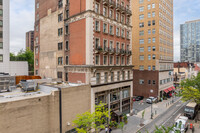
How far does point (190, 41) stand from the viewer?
173 m

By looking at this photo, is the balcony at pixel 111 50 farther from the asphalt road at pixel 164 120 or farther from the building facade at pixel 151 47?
the building facade at pixel 151 47

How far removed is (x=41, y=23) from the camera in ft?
129

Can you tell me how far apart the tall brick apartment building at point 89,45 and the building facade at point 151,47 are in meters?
19.0

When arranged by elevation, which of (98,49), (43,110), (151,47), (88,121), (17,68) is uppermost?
(151,47)

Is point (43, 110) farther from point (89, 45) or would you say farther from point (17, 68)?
point (17, 68)

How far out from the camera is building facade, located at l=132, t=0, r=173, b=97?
53.1 m

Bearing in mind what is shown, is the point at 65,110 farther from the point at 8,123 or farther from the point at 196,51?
the point at 196,51

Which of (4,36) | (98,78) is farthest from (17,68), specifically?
(98,78)

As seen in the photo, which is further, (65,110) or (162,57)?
(162,57)

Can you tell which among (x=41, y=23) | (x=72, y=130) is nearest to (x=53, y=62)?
(x=41, y=23)

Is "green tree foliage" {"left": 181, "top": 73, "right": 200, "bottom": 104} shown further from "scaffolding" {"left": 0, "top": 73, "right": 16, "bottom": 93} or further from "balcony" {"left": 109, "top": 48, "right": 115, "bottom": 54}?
"scaffolding" {"left": 0, "top": 73, "right": 16, "bottom": 93}

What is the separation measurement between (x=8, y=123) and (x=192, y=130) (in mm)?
31013

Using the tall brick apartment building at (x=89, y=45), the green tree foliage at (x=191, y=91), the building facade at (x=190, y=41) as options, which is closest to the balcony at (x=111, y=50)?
the tall brick apartment building at (x=89, y=45)

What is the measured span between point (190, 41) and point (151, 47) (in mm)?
152340
